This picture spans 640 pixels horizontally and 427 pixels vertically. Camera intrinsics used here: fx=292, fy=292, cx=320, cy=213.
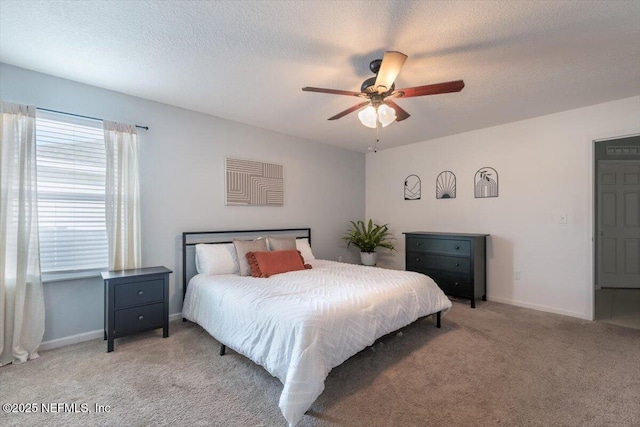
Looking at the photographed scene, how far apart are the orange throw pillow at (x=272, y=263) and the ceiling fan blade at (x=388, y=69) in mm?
2019

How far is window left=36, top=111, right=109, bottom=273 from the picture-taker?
2.62m

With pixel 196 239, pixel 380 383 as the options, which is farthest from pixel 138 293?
pixel 380 383

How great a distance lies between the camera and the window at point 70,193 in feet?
8.61

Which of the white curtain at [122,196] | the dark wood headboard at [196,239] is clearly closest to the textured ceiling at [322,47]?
the white curtain at [122,196]

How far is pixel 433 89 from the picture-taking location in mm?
2105

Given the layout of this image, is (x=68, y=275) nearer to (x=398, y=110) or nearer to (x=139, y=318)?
(x=139, y=318)

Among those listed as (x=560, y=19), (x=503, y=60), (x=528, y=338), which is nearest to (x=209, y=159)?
(x=503, y=60)

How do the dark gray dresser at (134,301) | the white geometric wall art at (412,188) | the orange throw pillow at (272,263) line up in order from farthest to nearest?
the white geometric wall art at (412,188) < the orange throw pillow at (272,263) < the dark gray dresser at (134,301)

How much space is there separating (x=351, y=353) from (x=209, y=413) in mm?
964

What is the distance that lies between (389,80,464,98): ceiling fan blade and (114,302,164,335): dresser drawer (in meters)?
2.89

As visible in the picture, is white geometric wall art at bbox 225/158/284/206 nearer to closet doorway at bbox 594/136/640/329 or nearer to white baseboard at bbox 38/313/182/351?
white baseboard at bbox 38/313/182/351

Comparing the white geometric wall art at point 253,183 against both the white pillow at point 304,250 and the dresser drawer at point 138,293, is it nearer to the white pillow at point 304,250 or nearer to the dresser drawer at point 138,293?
the white pillow at point 304,250

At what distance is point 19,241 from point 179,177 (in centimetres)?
146

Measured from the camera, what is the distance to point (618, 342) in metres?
2.73
